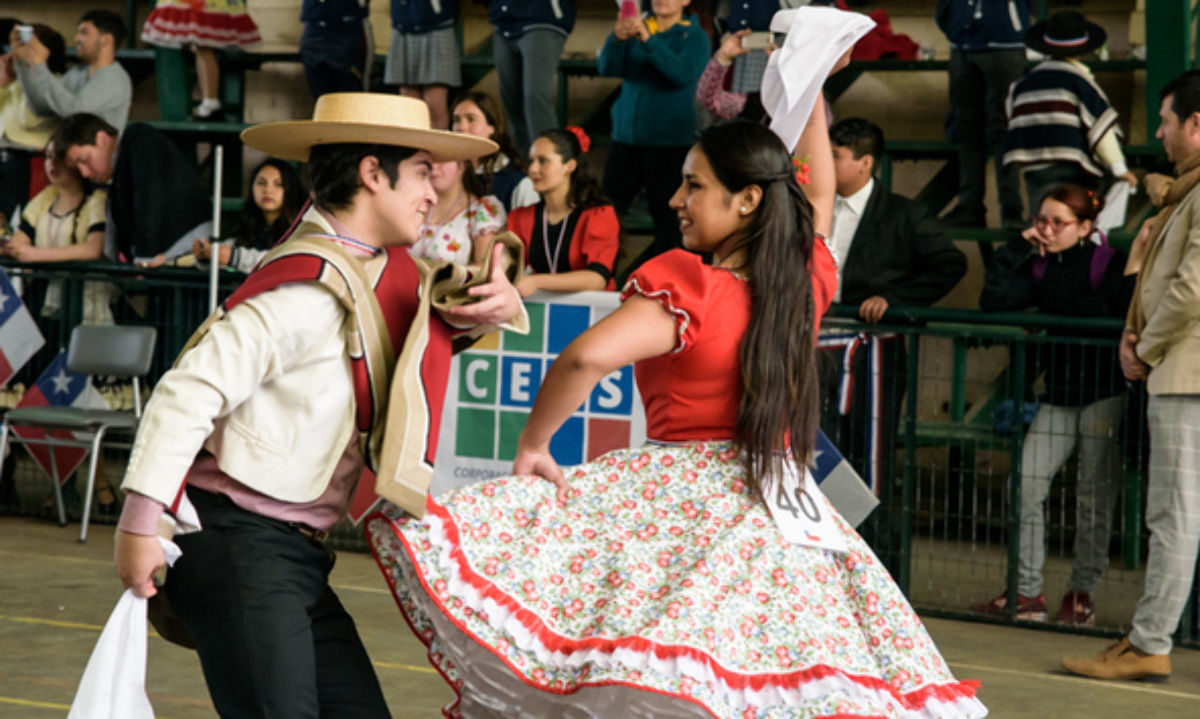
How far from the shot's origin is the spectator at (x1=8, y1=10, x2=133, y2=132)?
29.8 ft

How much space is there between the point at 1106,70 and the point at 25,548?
6.48 meters

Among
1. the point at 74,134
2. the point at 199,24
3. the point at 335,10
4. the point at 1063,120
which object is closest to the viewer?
the point at 1063,120

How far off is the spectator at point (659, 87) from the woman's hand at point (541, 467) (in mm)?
4497

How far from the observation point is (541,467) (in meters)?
3.06

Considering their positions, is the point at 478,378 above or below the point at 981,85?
below

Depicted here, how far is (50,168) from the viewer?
8.29m

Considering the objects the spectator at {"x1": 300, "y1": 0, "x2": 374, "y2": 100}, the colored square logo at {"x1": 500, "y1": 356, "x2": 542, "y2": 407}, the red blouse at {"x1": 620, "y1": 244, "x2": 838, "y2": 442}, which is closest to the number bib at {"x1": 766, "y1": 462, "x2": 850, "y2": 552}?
the red blouse at {"x1": 620, "y1": 244, "x2": 838, "y2": 442}

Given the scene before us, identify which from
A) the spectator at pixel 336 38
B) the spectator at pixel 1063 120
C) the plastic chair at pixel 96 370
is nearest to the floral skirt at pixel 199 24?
the spectator at pixel 336 38

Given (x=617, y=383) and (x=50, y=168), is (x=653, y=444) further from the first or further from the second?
(x=50, y=168)

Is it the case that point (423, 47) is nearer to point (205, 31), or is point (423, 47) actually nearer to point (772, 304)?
point (205, 31)

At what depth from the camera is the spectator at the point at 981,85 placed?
312 inches

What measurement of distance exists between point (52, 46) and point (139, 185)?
1.95 m

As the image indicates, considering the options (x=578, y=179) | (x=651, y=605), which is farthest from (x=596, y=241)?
(x=651, y=605)

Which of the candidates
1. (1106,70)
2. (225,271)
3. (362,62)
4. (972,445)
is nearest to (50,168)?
(225,271)
